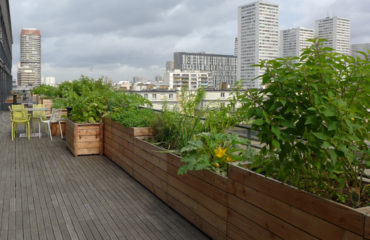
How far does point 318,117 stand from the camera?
70.0 inches

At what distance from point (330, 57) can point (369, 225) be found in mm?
867

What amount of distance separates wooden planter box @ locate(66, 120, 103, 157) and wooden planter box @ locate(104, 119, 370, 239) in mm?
2515

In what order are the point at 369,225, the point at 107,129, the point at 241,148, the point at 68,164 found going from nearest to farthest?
the point at 369,225 < the point at 241,148 < the point at 68,164 < the point at 107,129

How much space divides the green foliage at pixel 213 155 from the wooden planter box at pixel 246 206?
0.38 feet

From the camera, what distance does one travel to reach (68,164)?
5.95 metres

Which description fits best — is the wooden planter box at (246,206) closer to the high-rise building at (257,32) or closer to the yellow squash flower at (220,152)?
the yellow squash flower at (220,152)

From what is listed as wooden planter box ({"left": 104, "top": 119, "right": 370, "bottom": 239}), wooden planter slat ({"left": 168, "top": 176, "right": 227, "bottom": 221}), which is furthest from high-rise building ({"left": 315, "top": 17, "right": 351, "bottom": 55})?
wooden planter slat ({"left": 168, "top": 176, "right": 227, "bottom": 221})

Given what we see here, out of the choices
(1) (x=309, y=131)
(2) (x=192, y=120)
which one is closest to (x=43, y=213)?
(2) (x=192, y=120)

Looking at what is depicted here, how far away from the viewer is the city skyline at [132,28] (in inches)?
755

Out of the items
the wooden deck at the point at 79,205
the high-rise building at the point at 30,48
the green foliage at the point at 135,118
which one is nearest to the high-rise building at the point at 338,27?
the green foliage at the point at 135,118

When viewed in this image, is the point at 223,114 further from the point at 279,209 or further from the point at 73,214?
the point at 73,214

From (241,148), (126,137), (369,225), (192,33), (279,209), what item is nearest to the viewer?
(369,225)

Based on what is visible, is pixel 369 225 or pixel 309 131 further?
pixel 309 131

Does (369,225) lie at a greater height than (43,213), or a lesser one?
greater
